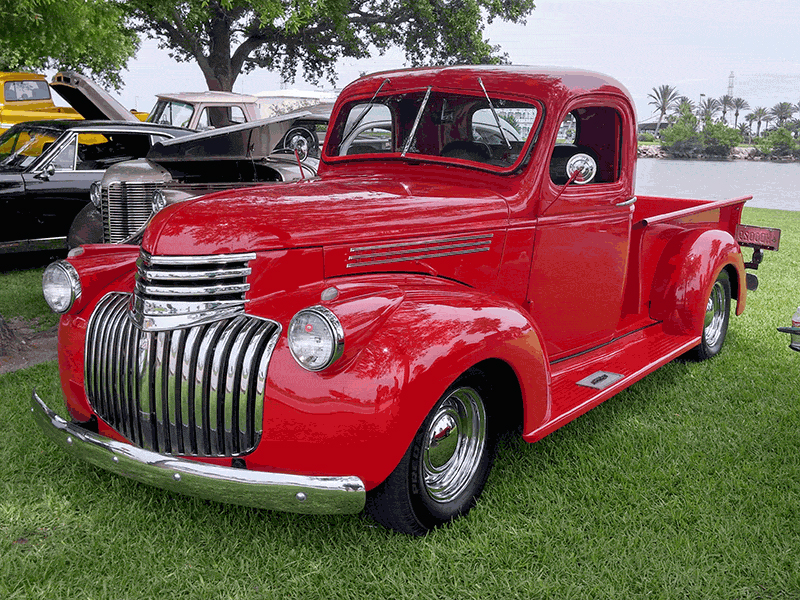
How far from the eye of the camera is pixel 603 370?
388 centimetres

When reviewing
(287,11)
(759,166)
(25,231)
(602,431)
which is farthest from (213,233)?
(759,166)

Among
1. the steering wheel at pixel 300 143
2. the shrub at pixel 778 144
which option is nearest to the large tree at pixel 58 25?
the steering wheel at pixel 300 143

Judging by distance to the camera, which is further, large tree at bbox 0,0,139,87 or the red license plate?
large tree at bbox 0,0,139,87

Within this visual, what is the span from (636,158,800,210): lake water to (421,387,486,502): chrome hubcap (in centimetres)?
1156

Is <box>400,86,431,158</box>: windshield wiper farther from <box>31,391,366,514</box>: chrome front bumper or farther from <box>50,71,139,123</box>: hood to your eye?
<box>50,71,139,123</box>: hood

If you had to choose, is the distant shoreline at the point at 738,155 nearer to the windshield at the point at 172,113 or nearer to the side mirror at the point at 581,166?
the windshield at the point at 172,113

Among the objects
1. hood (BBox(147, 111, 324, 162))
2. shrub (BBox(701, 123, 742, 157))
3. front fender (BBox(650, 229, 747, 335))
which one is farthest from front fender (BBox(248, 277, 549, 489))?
shrub (BBox(701, 123, 742, 157))

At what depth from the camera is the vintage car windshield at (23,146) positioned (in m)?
8.11

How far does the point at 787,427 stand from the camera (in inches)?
158

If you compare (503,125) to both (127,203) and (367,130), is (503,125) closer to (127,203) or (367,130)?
(367,130)

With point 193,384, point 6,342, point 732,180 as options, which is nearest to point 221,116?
point 6,342

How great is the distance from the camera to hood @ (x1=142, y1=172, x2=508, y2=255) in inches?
107

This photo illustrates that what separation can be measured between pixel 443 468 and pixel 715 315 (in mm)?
3240

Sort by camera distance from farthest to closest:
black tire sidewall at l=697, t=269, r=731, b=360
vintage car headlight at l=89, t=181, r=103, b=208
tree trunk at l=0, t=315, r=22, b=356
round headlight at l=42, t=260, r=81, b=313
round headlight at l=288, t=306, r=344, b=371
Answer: vintage car headlight at l=89, t=181, r=103, b=208 → tree trunk at l=0, t=315, r=22, b=356 → black tire sidewall at l=697, t=269, r=731, b=360 → round headlight at l=42, t=260, r=81, b=313 → round headlight at l=288, t=306, r=344, b=371
